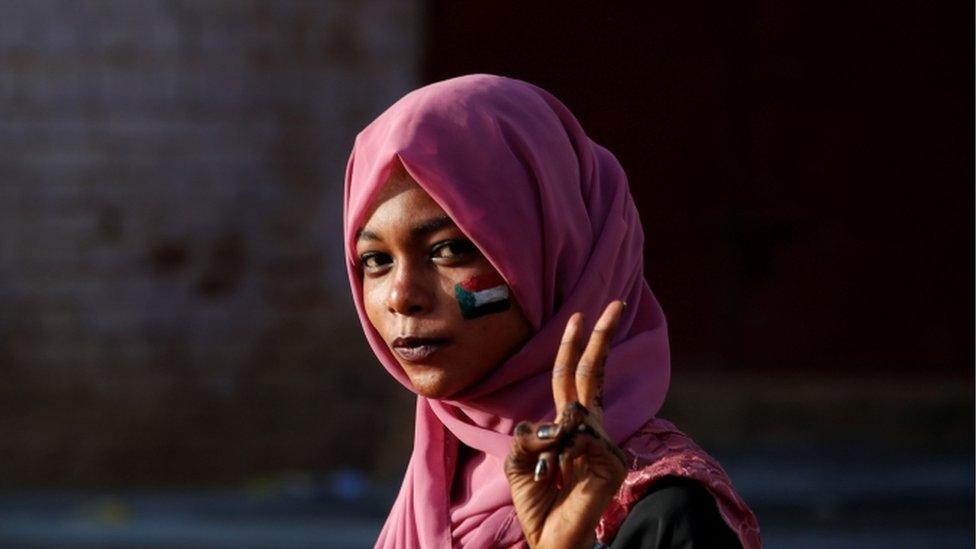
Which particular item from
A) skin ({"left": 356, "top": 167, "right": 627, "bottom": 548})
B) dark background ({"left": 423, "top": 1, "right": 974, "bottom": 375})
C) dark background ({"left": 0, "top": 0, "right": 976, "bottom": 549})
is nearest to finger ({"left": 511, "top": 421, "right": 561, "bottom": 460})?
skin ({"left": 356, "top": 167, "right": 627, "bottom": 548})

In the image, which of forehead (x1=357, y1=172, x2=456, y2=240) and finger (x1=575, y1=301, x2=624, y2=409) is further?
forehead (x1=357, y1=172, x2=456, y2=240)

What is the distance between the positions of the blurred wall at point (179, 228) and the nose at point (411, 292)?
691 cm

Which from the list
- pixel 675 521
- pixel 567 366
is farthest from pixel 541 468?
pixel 675 521

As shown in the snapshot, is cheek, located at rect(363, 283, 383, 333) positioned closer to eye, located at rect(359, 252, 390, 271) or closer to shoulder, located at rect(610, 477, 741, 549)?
eye, located at rect(359, 252, 390, 271)

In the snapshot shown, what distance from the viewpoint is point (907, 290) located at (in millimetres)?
9977

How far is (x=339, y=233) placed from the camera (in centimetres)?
936

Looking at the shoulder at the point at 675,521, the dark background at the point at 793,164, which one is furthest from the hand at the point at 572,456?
the dark background at the point at 793,164

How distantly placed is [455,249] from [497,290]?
7cm

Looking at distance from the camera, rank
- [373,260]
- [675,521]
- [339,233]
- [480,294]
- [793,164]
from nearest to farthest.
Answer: [675,521], [480,294], [373,260], [339,233], [793,164]

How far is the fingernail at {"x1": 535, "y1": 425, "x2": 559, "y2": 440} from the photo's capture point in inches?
80.7

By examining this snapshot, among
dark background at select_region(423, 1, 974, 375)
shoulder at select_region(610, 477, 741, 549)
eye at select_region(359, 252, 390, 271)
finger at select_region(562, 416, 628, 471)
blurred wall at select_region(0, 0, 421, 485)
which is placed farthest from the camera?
dark background at select_region(423, 1, 974, 375)

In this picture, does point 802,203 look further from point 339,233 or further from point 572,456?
point 572,456

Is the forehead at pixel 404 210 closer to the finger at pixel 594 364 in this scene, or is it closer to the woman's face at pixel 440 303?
the woman's face at pixel 440 303

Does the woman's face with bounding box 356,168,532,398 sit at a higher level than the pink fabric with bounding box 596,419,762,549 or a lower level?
higher
